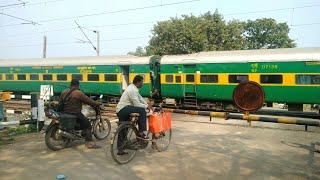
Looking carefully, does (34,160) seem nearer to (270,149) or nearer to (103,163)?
(103,163)

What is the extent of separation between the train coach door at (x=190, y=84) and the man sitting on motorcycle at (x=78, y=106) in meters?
11.5

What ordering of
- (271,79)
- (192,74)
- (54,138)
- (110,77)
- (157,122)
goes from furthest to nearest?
(110,77)
(192,74)
(271,79)
(54,138)
(157,122)

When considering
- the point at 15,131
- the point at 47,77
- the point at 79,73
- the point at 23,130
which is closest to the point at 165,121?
the point at 23,130

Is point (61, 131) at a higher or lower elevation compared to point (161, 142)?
higher

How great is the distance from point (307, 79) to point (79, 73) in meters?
14.4

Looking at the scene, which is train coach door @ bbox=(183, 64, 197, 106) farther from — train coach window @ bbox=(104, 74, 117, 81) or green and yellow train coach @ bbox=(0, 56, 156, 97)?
train coach window @ bbox=(104, 74, 117, 81)

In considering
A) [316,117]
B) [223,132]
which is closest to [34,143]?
[223,132]

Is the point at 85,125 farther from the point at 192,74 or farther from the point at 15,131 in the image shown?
the point at 192,74

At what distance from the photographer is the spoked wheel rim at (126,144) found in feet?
23.8

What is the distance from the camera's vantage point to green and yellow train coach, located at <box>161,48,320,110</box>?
1645cm

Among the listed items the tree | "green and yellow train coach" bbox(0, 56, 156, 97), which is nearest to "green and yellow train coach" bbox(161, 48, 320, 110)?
"green and yellow train coach" bbox(0, 56, 156, 97)

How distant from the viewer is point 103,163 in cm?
738

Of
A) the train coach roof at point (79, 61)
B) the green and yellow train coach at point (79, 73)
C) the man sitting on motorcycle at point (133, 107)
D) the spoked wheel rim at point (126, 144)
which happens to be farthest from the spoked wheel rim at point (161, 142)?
the train coach roof at point (79, 61)

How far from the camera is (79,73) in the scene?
80.7 feet
